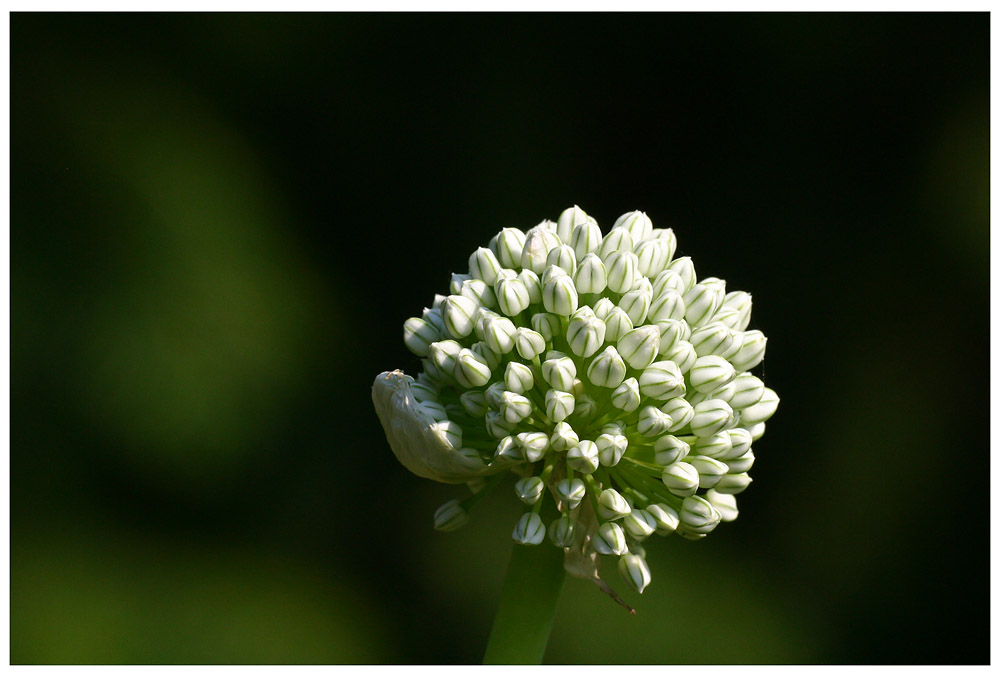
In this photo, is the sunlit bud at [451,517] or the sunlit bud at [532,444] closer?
the sunlit bud at [532,444]

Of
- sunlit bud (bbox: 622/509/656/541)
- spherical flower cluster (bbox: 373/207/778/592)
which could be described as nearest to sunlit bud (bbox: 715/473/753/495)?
spherical flower cluster (bbox: 373/207/778/592)

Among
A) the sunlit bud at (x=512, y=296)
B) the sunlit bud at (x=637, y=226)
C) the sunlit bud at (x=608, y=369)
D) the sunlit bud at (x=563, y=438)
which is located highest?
the sunlit bud at (x=637, y=226)

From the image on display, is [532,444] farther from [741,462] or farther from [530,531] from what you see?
[741,462]

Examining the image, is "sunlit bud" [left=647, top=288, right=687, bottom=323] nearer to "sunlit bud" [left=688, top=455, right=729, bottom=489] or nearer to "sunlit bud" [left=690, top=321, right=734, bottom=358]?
"sunlit bud" [left=690, top=321, right=734, bottom=358]

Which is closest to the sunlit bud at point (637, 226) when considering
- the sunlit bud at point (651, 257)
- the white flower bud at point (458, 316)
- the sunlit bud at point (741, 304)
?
the sunlit bud at point (651, 257)

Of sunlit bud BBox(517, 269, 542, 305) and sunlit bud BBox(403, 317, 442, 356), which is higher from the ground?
sunlit bud BBox(517, 269, 542, 305)

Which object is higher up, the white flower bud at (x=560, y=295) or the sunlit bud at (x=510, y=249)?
the sunlit bud at (x=510, y=249)

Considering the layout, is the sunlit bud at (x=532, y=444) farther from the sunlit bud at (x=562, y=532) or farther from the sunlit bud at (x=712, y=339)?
the sunlit bud at (x=712, y=339)
